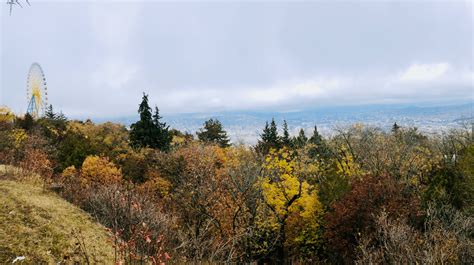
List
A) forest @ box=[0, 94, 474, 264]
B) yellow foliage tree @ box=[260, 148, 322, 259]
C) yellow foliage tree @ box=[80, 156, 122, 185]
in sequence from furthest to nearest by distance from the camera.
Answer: yellow foliage tree @ box=[80, 156, 122, 185] → yellow foliage tree @ box=[260, 148, 322, 259] → forest @ box=[0, 94, 474, 264]

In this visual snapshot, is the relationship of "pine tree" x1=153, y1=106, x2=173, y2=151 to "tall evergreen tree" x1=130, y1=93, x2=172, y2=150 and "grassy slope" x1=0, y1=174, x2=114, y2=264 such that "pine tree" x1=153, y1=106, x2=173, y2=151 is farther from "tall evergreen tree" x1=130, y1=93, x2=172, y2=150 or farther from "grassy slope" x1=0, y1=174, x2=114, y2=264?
"grassy slope" x1=0, y1=174, x2=114, y2=264

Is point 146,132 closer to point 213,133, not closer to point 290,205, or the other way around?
point 213,133

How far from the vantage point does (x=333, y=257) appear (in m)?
24.4

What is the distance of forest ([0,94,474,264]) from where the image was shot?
1237 centimetres

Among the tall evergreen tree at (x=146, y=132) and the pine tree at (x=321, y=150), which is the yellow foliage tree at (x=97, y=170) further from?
the pine tree at (x=321, y=150)

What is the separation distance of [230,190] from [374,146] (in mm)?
18485

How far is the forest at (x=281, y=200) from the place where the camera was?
12.4 m

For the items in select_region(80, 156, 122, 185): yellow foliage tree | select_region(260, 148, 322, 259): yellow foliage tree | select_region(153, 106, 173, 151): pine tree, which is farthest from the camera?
select_region(153, 106, 173, 151): pine tree

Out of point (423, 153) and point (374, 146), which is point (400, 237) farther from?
point (423, 153)

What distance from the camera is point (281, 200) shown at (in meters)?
26.3

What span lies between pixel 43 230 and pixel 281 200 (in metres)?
18.3

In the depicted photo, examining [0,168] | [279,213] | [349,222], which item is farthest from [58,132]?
[349,222]

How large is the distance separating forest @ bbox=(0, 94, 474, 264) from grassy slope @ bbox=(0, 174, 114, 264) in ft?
2.73

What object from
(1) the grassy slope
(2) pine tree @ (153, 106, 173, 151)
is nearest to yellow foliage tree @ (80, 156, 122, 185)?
(1) the grassy slope
